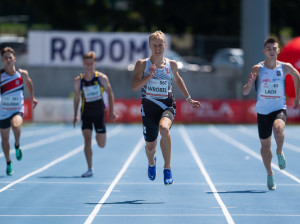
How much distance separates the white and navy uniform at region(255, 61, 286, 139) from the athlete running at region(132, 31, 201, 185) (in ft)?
3.90

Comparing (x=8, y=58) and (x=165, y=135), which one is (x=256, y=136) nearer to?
(x=8, y=58)

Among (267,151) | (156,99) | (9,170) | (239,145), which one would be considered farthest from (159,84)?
(239,145)

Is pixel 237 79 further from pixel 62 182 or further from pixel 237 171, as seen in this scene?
pixel 62 182

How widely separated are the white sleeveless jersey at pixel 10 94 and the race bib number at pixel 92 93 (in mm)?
1063

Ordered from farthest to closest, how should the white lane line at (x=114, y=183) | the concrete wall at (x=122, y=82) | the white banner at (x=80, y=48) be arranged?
the concrete wall at (x=122, y=82) → the white banner at (x=80, y=48) → the white lane line at (x=114, y=183)

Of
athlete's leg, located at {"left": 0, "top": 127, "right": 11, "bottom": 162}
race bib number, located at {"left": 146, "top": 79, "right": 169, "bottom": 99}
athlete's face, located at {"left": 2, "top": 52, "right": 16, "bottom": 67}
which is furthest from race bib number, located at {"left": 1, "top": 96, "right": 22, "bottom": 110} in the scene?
race bib number, located at {"left": 146, "top": 79, "right": 169, "bottom": 99}

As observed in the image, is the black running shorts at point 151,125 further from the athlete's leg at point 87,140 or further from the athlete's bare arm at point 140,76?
the athlete's leg at point 87,140

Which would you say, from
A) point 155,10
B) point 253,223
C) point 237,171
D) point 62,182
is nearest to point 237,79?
point 155,10

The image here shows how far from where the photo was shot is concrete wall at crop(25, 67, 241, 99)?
118ft

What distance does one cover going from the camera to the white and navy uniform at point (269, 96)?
961 cm

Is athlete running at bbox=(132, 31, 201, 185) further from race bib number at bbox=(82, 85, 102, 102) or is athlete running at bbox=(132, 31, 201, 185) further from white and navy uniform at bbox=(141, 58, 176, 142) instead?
race bib number at bbox=(82, 85, 102, 102)

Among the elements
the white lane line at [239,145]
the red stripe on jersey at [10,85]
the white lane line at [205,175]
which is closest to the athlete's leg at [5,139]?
the red stripe on jersey at [10,85]

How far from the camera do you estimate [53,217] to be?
25.1ft

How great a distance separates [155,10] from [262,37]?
Result: 17090mm
